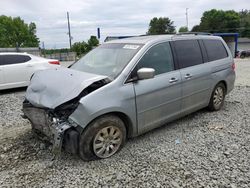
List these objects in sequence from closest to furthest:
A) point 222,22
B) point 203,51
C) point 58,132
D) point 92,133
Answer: point 58,132
point 92,133
point 203,51
point 222,22

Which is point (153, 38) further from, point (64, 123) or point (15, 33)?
point (15, 33)

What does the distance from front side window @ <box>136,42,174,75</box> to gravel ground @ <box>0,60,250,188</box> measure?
1.18m

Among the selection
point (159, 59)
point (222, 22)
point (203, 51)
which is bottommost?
point (159, 59)

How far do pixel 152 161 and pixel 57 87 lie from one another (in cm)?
167

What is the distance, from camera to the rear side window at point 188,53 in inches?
163

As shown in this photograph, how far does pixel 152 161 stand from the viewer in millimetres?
3203

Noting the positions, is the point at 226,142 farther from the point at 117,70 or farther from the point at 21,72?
the point at 21,72

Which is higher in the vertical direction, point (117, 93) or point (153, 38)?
point (153, 38)

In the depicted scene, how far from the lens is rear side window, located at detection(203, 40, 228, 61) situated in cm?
484

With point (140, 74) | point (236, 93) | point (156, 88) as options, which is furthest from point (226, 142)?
point (236, 93)

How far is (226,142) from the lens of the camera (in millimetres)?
3713

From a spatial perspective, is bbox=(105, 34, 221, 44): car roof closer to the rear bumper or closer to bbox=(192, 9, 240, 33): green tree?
the rear bumper

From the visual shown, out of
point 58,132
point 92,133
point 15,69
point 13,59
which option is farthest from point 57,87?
point 13,59

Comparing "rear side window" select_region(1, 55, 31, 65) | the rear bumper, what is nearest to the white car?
"rear side window" select_region(1, 55, 31, 65)
